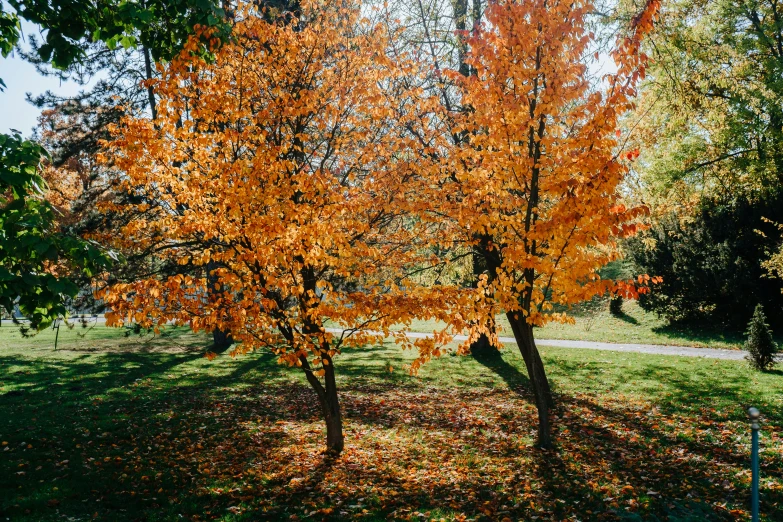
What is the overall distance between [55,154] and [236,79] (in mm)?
10577

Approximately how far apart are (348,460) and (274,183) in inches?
162

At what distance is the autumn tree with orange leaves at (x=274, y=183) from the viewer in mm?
6168

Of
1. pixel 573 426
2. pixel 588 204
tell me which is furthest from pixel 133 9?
pixel 573 426

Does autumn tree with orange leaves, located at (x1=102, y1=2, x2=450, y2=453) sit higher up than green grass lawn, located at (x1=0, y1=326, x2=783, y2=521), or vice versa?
autumn tree with orange leaves, located at (x1=102, y1=2, x2=450, y2=453)

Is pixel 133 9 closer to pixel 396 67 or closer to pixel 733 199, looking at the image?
pixel 396 67

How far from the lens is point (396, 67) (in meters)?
7.27

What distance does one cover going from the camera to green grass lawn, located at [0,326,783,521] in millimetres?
5887

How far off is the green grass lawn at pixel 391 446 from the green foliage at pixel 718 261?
5099 mm

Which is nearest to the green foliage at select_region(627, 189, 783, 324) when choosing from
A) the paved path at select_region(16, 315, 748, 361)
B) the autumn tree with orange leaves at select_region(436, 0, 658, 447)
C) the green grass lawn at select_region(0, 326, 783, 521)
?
the paved path at select_region(16, 315, 748, 361)

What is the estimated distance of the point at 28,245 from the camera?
3904mm

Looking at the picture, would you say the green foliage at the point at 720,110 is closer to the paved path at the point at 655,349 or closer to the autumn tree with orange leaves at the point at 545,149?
the paved path at the point at 655,349

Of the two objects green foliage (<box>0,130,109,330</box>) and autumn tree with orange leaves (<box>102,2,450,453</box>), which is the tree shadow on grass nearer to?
autumn tree with orange leaves (<box>102,2,450,453</box>)

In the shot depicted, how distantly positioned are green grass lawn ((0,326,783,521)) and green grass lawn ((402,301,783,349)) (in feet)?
13.8

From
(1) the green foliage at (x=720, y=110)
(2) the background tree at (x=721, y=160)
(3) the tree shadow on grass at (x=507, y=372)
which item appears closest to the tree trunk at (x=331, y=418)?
(3) the tree shadow on grass at (x=507, y=372)
